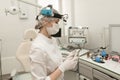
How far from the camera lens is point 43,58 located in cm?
135

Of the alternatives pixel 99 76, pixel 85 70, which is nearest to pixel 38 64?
pixel 99 76

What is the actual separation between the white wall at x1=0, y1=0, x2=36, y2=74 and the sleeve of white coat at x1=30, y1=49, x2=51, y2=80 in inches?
119

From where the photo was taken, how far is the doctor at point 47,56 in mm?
1323

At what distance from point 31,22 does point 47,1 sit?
0.65 metres

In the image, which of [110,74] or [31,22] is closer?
[110,74]

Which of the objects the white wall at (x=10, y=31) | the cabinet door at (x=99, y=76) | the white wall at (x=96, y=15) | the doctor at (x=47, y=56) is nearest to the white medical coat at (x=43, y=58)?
the doctor at (x=47, y=56)

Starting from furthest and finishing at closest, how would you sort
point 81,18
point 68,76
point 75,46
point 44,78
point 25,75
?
point 81,18
point 75,46
point 68,76
point 25,75
point 44,78

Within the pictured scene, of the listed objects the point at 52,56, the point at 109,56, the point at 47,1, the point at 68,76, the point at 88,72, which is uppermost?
the point at 47,1

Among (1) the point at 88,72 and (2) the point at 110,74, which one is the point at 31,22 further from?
(2) the point at 110,74

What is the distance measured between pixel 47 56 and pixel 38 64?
107mm

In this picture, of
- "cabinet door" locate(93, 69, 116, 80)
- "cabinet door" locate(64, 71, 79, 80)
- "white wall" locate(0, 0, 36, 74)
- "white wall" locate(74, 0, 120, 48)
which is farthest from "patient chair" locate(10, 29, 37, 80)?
→ "white wall" locate(0, 0, 36, 74)

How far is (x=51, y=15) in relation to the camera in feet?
4.79

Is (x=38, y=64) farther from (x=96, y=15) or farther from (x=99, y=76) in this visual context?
(x=96, y=15)

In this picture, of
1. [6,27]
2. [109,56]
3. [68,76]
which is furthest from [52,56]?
[6,27]
